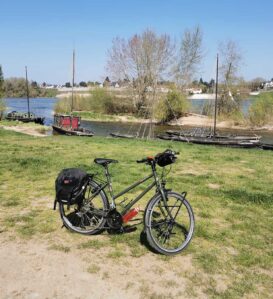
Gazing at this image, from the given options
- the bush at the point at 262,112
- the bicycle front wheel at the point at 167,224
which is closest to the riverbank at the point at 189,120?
the bush at the point at 262,112

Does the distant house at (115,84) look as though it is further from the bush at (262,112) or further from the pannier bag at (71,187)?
the pannier bag at (71,187)

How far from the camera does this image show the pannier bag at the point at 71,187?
4.60 meters

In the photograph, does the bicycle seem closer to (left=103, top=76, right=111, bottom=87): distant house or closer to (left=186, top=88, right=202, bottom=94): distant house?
(left=186, top=88, right=202, bottom=94): distant house

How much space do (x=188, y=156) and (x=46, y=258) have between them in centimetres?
811

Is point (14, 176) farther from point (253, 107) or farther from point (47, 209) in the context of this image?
point (253, 107)

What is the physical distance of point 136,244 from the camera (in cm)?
469

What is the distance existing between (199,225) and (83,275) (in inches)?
86.7

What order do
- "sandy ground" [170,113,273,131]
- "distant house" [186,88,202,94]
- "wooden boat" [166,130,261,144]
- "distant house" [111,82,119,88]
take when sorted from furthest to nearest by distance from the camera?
"distant house" [111,82,119,88] → "distant house" [186,88,202,94] → "sandy ground" [170,113,273,131] → "wooden boat" [166,130,261,144]

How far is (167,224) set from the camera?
471 cm

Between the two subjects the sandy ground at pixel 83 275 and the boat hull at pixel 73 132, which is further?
the boat hull at pixel 73 132

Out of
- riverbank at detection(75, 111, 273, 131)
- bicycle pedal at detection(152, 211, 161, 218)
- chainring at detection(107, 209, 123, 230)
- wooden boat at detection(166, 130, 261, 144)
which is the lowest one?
riverbank at detection(75, 111, 273, 131)

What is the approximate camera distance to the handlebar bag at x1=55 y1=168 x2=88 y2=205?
15.1 feet

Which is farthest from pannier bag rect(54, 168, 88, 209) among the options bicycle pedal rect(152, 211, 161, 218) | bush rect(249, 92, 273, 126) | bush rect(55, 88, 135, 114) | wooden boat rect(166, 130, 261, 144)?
bush rect(55, 88, 135, 114)

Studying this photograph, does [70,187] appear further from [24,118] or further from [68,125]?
[24,118]
